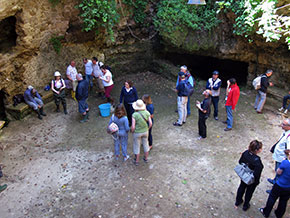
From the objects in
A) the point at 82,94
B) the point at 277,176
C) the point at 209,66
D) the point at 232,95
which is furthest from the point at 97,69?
the point at 277,176

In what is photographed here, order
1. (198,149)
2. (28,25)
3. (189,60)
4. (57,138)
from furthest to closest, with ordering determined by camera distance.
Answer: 1. (189,60)
2. (28,25)
3. (57,138)
4. (198,149)

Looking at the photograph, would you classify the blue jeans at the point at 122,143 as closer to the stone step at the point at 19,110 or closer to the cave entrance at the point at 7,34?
the stone step at the point at 19,110

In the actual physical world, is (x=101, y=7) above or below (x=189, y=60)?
above

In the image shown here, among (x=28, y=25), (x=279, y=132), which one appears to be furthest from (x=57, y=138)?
(x=279, y=132)

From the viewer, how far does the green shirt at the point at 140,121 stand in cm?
618

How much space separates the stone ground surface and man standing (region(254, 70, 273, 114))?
37cm

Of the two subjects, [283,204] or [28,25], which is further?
[28,25]

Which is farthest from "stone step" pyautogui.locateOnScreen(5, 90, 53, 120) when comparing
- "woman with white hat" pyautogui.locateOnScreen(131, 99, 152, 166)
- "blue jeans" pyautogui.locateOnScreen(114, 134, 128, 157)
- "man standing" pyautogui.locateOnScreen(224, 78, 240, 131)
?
"man standing" pyautogui.locateOnScreen(224, 78, 240, 131)

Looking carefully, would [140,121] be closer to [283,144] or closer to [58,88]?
[283,144]

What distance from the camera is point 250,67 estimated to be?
1117 centimetres

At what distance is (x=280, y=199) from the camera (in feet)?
16.9

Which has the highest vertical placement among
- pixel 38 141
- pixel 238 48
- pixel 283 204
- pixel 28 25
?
pixel 28 25

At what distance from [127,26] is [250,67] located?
18.4ft

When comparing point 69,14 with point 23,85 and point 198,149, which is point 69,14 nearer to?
point 23,85
